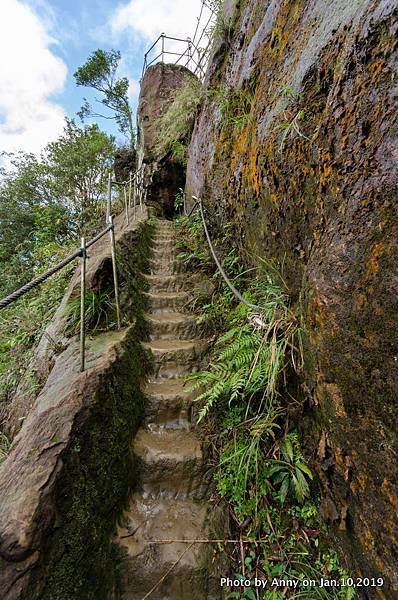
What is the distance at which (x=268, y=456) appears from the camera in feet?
5.96

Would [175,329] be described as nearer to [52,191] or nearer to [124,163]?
[124,163]

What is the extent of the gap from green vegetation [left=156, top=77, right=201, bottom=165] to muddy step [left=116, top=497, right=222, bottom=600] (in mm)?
6113

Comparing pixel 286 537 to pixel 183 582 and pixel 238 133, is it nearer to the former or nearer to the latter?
pixel 183 582

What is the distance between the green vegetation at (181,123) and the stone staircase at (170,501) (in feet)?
16.1

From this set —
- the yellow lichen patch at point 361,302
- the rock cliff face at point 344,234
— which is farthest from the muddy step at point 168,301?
the yellow lichen patch at point 361,302

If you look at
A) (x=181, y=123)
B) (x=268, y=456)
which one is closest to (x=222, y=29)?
(x=181, y=123)

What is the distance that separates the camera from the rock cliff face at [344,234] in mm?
1086

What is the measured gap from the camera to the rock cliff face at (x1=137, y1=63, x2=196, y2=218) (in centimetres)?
704

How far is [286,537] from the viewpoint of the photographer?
1.62m

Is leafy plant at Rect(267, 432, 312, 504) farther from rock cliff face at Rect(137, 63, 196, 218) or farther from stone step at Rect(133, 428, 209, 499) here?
rock cliff face at Rect(137, 63, 196, 218)

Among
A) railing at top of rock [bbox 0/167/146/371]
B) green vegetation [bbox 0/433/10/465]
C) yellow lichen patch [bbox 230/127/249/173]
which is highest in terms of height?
yellow lichen patch [bbox 230/127/249/173]

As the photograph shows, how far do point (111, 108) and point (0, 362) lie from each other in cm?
1569

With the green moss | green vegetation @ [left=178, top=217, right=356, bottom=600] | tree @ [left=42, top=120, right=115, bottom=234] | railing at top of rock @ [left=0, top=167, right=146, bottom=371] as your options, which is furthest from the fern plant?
tree @ [left=42, top=120, right=115, bottom=234]

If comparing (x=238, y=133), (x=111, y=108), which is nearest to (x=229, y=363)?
(x=238, y=133)
